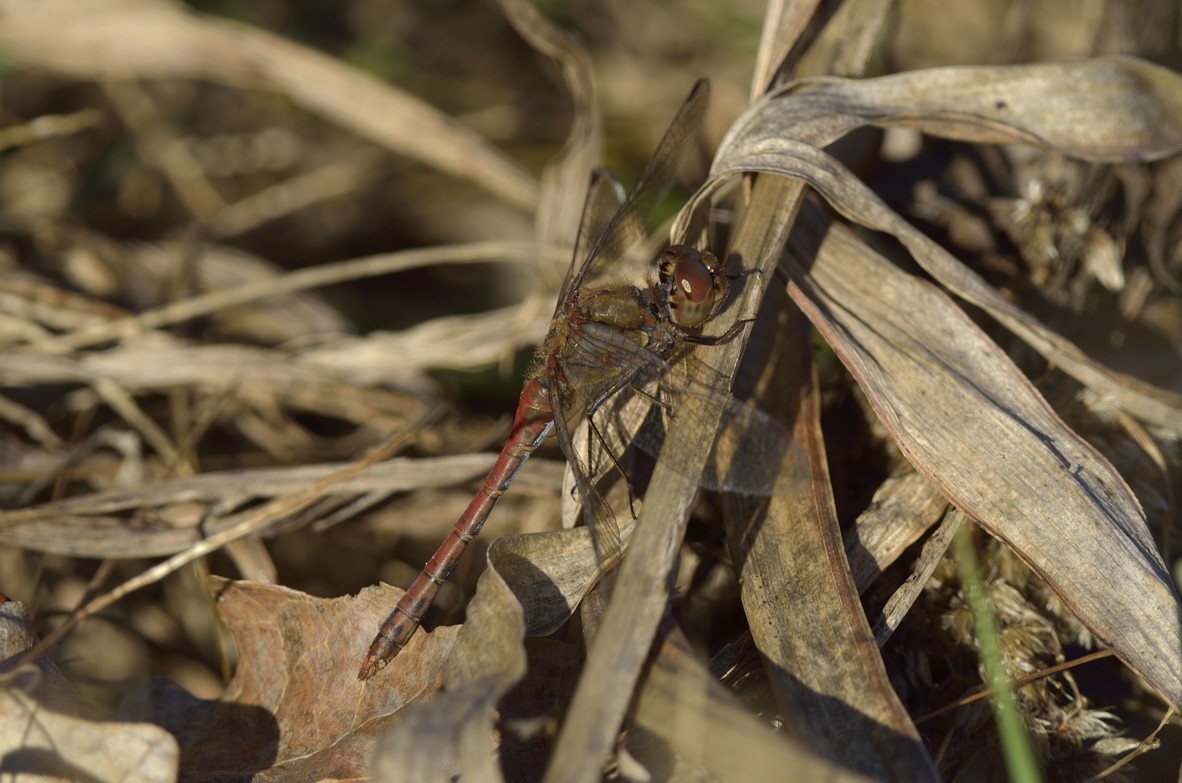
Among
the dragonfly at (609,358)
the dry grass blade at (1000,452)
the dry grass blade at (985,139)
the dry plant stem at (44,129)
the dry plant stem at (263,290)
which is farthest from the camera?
the dry plant stem at (44,129)

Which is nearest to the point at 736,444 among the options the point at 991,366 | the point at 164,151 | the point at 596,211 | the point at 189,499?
the point at 991,366

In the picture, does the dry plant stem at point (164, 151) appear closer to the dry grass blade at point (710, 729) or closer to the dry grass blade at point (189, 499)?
the dry grass blade at point (189, 499)

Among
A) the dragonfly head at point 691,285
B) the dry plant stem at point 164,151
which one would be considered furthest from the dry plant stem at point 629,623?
the dry plant stem at point 164,151

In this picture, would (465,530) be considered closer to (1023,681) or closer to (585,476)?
(585,476)

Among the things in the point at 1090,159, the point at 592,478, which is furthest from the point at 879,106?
the point at 592,478

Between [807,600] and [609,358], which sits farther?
[609,358]

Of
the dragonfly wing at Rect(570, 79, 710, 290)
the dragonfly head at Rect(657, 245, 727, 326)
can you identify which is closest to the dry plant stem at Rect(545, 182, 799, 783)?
the dragonfly head at Rect(657, 245, 727, 326)

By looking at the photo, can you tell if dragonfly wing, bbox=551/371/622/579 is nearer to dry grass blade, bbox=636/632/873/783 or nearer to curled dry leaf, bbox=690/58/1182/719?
dry grass blade, bbox=636/632/873/783
